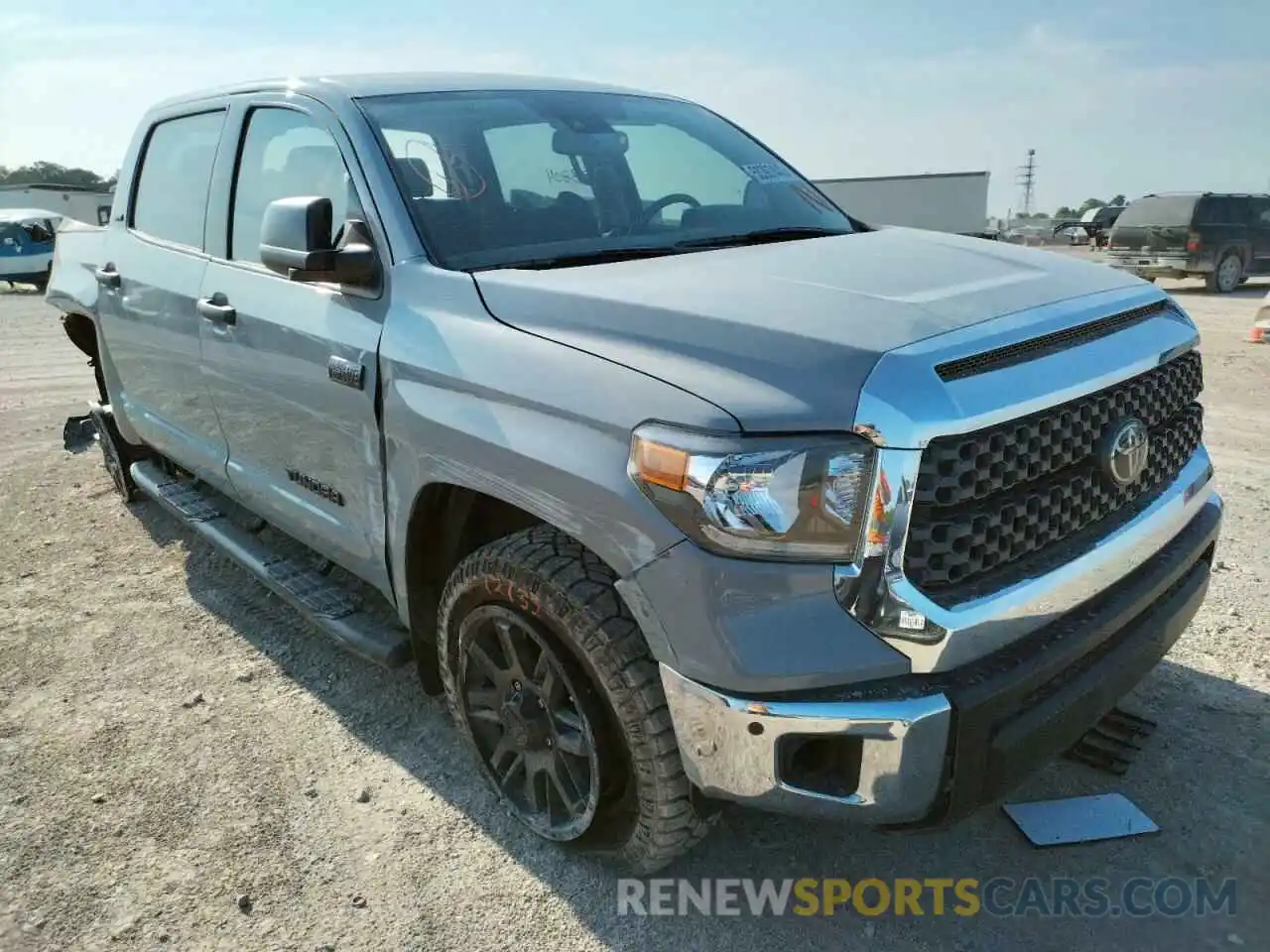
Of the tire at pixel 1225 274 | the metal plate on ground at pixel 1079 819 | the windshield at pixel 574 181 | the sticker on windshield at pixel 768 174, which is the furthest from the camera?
the tire at pixel 1225 274

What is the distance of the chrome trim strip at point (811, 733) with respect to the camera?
5.93 ft

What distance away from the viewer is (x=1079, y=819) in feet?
8.57

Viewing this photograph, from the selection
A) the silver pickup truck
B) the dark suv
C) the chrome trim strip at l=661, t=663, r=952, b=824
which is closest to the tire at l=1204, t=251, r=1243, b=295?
the dark suv

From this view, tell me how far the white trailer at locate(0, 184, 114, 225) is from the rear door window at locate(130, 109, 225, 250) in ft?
129

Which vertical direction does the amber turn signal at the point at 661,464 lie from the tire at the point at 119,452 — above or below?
above

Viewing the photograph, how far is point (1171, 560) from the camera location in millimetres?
2441

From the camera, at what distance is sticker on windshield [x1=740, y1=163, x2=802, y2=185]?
341cm

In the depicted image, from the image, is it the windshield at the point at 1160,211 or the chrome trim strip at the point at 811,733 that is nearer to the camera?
the chrome trim strip at the point at 811,733

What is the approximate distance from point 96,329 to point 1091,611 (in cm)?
467

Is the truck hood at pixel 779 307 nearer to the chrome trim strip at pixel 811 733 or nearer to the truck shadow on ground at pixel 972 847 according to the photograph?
the chrome trim strip at pixel 811 733

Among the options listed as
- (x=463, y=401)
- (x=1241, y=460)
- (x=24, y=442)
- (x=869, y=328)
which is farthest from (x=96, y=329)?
(x=1241, y=460)

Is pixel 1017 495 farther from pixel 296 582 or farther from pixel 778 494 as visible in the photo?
pixel 296 582

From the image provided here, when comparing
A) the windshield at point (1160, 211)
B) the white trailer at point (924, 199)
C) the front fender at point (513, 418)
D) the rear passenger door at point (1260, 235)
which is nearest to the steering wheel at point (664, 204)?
the front fender at point (513, 418)

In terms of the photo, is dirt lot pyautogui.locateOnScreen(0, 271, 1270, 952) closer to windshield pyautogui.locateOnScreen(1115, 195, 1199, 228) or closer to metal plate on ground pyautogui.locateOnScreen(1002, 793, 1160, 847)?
metal plate on ground pyautogui.locateOnScreen(1002, 793, 1160, 847)
